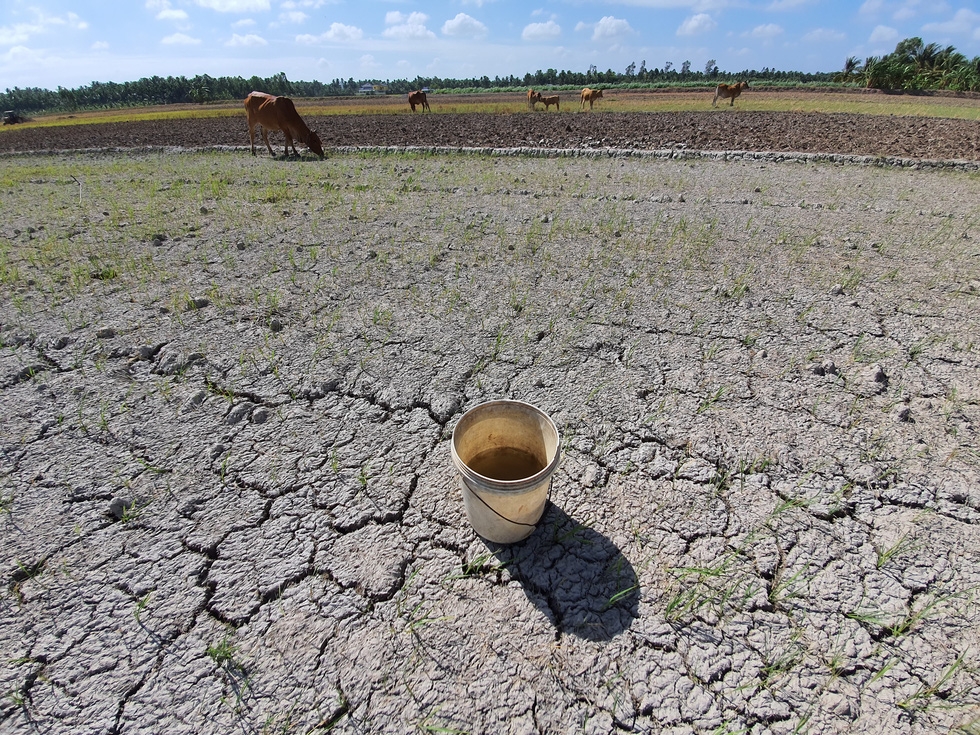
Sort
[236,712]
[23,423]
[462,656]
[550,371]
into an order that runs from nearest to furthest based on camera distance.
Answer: [236,712] → [462,656] → [23,423] → [550,371]

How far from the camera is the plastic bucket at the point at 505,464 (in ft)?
6.35

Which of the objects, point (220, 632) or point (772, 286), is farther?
point (772, 286)

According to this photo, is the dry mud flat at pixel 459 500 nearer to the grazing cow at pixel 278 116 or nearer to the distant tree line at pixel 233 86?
the grazing cow at pixel 278 116

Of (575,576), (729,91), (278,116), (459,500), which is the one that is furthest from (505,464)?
(729,91)

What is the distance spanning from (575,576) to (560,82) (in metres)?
65.6

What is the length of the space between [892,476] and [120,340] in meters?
5.38

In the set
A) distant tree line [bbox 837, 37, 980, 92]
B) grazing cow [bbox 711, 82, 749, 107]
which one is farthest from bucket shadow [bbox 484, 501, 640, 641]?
distant tree line [bbox 837, 37, 980, 92]

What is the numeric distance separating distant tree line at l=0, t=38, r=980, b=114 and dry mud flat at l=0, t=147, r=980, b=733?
139ft

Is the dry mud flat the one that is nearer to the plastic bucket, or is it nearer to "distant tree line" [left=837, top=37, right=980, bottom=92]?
the plastic bucket

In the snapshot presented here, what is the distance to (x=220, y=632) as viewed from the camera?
190 centimetres

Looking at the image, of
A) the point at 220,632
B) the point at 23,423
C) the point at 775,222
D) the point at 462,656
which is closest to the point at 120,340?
the point at 23,423

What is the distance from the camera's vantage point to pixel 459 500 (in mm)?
2486

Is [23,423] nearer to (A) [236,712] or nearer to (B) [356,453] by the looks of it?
(B) [356,453]

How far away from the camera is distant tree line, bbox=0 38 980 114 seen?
111 feet
